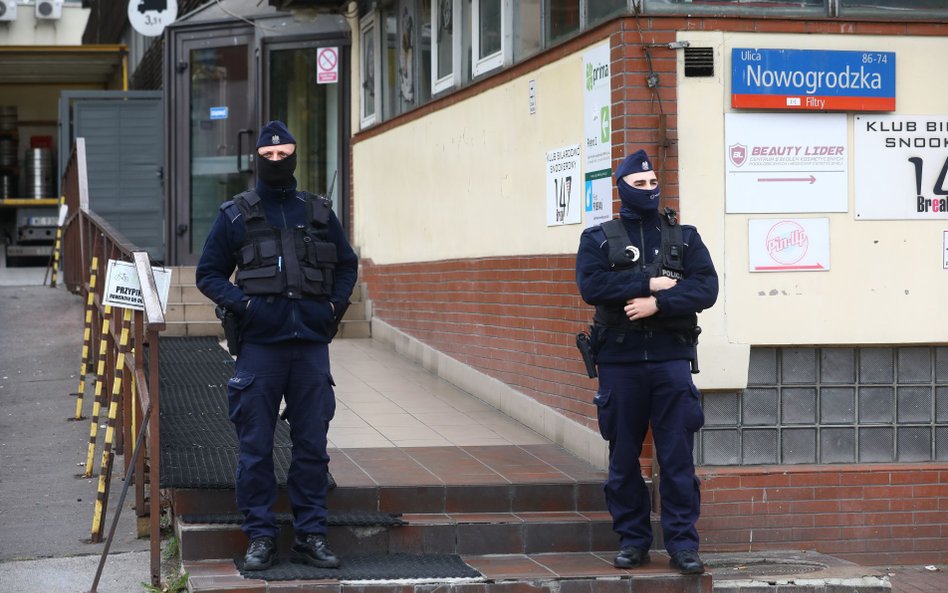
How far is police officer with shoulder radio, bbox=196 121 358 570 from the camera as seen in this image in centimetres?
605

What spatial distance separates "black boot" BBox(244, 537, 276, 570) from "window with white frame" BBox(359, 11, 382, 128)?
7266mm

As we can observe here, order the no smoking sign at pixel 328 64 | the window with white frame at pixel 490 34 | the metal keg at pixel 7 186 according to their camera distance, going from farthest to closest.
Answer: the metal keg at pixel 7 186, the no smoking sign at pixel 328 64, the window with white frame at pixel 490 34

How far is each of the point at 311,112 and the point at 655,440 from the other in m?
8.71

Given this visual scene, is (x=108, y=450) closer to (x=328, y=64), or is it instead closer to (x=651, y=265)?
(x=651, y=265)

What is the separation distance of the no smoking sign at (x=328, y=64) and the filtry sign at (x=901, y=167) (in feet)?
24.5

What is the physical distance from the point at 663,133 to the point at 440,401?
3371 millimetres

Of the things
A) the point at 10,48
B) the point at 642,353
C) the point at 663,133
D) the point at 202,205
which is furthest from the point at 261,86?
the point at 10,48

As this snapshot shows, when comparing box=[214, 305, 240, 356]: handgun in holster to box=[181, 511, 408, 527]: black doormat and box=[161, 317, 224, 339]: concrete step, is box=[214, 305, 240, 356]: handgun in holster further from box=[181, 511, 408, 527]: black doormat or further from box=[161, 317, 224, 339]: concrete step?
box=[161, 317, 224, 339]: concrete step

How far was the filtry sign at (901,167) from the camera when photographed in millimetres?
7477

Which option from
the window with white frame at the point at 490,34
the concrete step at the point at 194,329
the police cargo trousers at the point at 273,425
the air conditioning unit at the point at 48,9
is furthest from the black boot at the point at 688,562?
the air conditioning unit at the point at 48,9

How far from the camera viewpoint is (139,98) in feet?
55.6

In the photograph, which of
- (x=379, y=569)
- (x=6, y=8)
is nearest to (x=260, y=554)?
(x=379, y=569)

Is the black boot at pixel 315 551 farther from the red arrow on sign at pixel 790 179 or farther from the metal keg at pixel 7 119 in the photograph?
the metal keg at pixel 7 119

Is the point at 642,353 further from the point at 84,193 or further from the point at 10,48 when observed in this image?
the point at 10,48
